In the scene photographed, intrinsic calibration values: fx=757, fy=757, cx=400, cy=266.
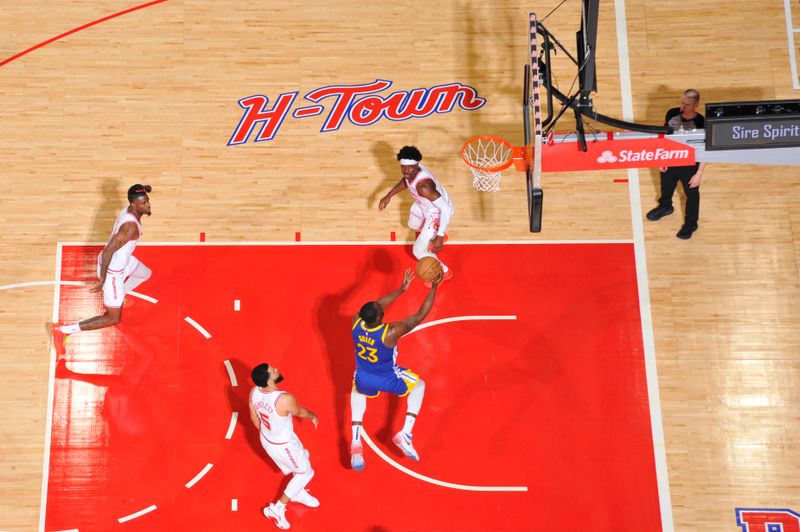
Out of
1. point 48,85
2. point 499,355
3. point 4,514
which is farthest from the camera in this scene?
point 48,85

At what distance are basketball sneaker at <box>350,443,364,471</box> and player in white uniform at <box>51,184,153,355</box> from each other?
3.49 m

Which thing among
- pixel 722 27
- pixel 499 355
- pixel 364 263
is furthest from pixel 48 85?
pixel 722 27

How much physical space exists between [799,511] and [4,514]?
9954mm

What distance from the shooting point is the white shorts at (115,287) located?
954 cm

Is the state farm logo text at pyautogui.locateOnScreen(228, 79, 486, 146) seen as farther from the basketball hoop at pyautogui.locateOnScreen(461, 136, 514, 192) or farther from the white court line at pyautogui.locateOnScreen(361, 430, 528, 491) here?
the white court line at pyautogui.locateOnScreen(361, 430, 528, 491)

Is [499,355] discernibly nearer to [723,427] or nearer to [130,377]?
[723,427]

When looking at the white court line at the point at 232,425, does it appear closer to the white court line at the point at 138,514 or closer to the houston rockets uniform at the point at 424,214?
the white court line at the point at 138,514

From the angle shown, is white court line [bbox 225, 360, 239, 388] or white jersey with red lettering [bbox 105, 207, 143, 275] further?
white court line [bbox 225, 360, 239, 388]

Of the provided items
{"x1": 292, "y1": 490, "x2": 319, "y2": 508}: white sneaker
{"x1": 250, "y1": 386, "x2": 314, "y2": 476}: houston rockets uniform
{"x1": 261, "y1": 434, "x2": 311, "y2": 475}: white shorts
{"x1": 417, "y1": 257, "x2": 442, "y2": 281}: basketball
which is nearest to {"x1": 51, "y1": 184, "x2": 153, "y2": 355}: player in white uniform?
{"x1": 250, "y1": 386, "x2": 314, "y2": 476}: houston rockets uniform

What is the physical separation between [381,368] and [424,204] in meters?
2.24

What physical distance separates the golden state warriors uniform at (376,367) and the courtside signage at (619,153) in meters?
2.86

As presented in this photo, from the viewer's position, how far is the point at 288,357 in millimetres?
10094

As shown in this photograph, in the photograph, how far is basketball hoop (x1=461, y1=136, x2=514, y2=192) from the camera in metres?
10.7

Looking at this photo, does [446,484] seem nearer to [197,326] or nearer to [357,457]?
[357,457]
